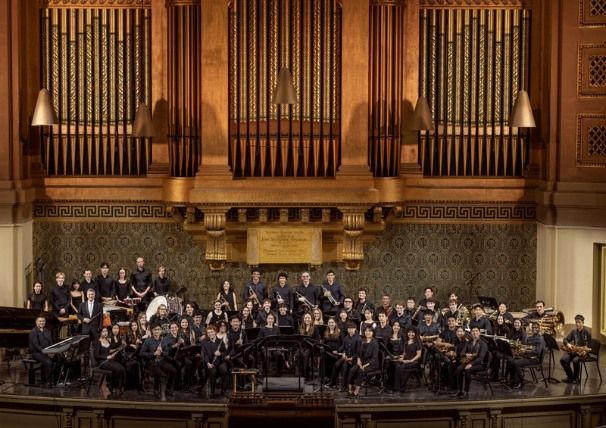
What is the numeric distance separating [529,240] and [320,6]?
17.0 ft

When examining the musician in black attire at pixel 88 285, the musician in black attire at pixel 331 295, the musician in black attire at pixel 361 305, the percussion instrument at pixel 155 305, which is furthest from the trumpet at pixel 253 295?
the musician in black attire at pixel 88 285

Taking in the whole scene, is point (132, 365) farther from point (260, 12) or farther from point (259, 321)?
point (260, 12)

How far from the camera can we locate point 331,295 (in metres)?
20.8

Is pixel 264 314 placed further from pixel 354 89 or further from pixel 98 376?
pixel 354 89

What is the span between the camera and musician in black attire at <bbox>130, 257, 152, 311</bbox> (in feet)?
69.0

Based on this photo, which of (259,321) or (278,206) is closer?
(259,321)

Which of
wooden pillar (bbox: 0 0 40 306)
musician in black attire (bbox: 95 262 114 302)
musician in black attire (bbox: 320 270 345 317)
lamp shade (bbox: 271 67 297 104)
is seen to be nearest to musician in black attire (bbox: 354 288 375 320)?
musician in black attire (bbox: 320 270 345 317)

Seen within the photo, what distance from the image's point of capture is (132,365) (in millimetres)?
18000

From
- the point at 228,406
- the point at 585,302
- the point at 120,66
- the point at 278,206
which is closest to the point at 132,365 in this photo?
the point at 228,406

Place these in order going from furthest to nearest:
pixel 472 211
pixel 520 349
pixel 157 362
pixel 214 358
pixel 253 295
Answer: pixel 472 211 → pixel 253 295 → pixel 520 349 → pixel 214 358 → pixel 157 362

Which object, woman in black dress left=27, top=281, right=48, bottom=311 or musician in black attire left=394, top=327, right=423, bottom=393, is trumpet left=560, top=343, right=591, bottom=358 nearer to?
musician in black attire left=394, top=327, right=423, bottom=393

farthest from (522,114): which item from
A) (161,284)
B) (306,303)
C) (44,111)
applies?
(44,111)

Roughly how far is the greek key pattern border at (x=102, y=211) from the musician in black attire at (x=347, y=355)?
494 centimetres

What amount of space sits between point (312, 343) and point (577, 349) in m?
3.63
